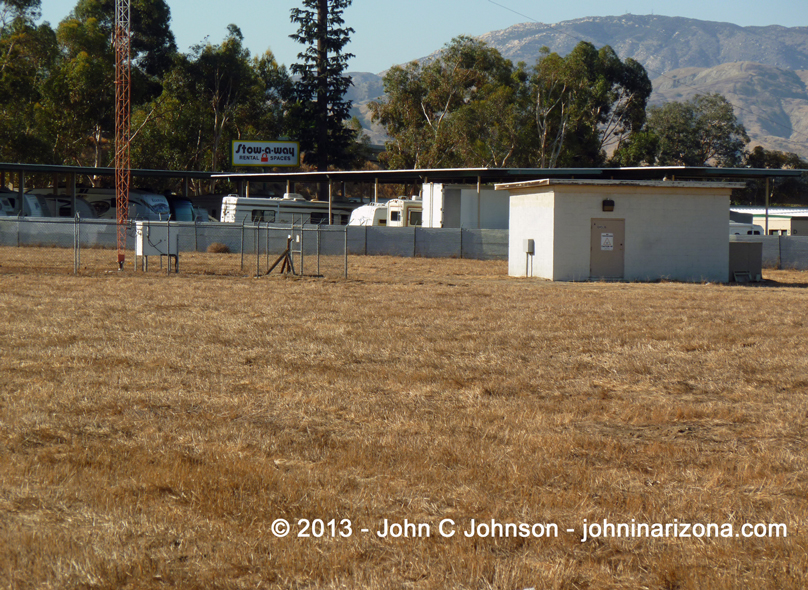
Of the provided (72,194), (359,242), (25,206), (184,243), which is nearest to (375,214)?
(359,242)

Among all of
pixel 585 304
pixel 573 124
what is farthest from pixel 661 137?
pixel 585 304

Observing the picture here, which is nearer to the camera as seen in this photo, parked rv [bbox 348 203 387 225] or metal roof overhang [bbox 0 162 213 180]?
parked rv [bbox 348 203 387 225]

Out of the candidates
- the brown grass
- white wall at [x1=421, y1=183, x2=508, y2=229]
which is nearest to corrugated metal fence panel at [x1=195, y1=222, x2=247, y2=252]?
the brown grass

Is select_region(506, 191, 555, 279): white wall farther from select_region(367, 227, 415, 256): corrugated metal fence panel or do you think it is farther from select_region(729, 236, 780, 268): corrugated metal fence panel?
select_region(729, 236, 780, 268): corrugated metal fence panel

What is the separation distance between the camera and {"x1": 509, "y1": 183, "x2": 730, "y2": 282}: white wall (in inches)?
958

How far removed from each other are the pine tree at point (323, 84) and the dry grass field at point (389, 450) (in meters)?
51.4

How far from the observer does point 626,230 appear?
24891 mm

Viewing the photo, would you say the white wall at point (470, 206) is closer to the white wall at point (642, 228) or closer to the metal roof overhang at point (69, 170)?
the white wall at point (642, 228)

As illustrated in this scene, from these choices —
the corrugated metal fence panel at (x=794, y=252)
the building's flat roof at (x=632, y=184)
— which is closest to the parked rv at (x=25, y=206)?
the building's flat roof at (x=632, y=184)

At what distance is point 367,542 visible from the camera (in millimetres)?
4156

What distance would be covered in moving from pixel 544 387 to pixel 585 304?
A: 8.70 m

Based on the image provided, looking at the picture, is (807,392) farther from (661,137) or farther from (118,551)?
(661,137)

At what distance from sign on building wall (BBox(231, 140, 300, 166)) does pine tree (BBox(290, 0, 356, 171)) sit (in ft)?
5.04

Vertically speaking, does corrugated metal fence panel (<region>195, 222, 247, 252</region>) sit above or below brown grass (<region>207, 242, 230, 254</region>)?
above
